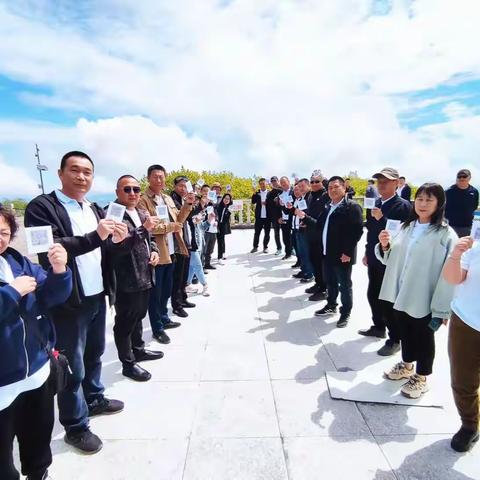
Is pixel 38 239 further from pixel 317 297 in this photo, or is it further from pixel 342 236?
pixel 317 297

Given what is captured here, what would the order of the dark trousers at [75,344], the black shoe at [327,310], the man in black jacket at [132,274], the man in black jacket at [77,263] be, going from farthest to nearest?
the black shoe at [327,310] < the man in black jacket at [132,274] < the dark trousers at [75,344] < the man in black jacket at [77,263]

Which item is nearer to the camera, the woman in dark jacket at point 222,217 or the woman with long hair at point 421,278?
the woman with long hair at point 421,278

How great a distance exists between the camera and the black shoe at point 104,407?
262 cm

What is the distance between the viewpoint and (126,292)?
2.90 metres

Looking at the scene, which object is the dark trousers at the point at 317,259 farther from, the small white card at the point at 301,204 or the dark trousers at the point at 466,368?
the dark trousers at the point at 466,368

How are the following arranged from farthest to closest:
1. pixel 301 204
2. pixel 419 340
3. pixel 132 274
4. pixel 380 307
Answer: pixel 301 204 < pixel 380 307 < pixel 132 274 < pixel 419 340

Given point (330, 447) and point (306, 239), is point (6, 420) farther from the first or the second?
point (306, 239)

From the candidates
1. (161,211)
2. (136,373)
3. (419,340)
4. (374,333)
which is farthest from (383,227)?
(136,373)

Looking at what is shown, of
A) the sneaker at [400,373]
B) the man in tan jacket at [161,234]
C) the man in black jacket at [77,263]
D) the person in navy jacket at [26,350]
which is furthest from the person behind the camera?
the man in tan jacket at [161,234]

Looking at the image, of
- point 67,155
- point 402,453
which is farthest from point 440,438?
point 67,155

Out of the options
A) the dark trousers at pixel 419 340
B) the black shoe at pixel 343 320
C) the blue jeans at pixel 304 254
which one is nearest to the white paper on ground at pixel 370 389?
the dark trousers at pixel 419 340

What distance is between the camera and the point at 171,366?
11.1ft

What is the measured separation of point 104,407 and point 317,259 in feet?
13.2

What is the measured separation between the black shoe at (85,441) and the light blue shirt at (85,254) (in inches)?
40.4
